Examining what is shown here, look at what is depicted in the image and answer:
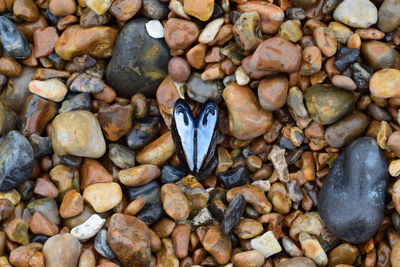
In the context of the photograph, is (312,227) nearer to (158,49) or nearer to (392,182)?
(392,182)

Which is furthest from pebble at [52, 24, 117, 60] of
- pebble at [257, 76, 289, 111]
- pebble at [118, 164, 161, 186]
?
pebble at [257, 76, 289, 111]

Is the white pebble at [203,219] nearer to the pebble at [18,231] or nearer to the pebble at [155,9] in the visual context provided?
the pebble at [18,231]

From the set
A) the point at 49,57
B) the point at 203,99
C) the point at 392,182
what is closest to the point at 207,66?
the point at 203,99

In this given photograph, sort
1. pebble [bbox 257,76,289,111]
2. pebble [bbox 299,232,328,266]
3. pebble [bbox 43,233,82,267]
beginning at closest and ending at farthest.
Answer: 1. pebble [bbox 43,233,82,267]
2. pebble [bbox 299,232,328,266]
3. pebble [bbox 257,76,289,111]

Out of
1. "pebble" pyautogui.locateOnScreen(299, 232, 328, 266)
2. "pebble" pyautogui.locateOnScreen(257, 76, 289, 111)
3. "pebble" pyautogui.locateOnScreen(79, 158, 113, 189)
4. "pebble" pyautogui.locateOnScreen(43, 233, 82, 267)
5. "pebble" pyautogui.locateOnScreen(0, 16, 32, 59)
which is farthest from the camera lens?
"pebble" pyautogui.locateOnScreen(0, 16, 32, 59)

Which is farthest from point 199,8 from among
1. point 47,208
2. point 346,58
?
point 47,208

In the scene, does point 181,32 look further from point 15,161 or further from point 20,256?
point 20,256

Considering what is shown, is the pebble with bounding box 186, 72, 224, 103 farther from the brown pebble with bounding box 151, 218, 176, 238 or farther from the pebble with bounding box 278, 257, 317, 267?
the pebble with bounding box 278, 257, 317, 267
